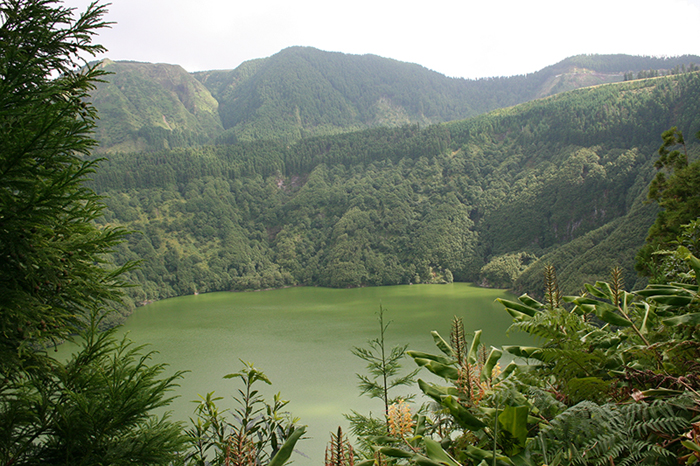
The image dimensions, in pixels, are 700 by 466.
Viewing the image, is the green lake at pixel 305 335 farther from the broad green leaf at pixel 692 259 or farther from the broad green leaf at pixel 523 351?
the broad green leaf at pixel 692 259

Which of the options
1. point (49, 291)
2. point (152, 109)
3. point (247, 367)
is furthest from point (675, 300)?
point (152, 109)

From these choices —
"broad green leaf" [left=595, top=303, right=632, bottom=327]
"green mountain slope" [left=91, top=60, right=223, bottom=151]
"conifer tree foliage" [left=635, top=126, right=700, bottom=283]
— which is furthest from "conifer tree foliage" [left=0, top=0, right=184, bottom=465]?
"green mountain slope" [left=91, top=60, right=223, bottom=151]

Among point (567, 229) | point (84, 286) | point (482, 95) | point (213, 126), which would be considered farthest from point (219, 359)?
point (482, 95)

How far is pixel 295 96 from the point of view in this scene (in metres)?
107

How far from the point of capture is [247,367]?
78.1 inches

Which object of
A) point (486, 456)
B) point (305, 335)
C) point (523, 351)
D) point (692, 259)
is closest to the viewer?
point (486, 456)

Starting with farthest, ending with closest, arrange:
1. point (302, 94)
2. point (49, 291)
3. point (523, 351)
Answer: point (302, 94) < point (49, 291) < point (523, 351)

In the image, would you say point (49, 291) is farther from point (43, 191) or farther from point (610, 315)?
point (610, 315)

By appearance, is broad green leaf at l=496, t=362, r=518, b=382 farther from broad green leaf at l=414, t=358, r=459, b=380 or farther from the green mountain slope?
the green mountain slope

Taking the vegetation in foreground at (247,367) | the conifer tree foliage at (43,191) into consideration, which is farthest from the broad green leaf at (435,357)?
the conifer tree foliage at (43,191)

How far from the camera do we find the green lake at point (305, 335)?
1395cm

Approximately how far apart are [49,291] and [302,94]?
112382 millimetres

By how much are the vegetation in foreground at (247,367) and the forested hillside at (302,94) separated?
8038 cm

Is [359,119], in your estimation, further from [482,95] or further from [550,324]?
[550,324]
